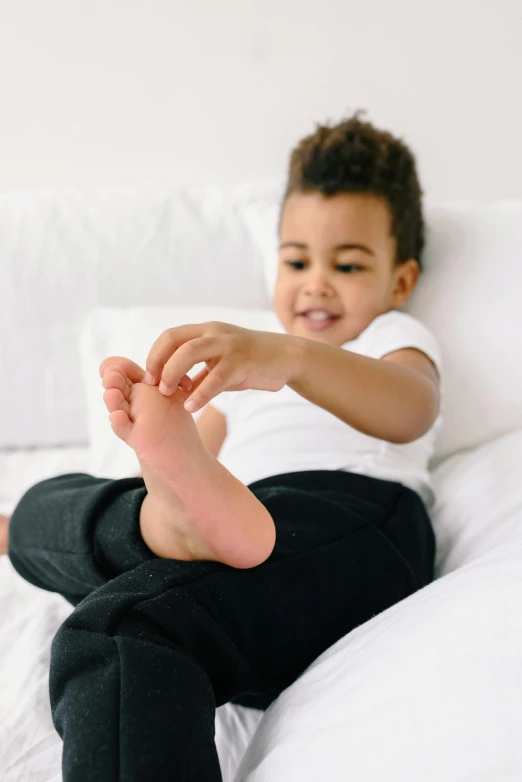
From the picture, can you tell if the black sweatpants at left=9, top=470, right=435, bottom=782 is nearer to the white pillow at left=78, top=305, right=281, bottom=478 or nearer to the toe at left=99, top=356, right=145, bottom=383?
the toe at left=99, top=356, right=145, bottom=383

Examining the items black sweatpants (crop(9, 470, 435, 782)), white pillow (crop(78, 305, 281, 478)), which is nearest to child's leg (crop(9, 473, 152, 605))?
black sweatpants (crop(9, 470, 435, 782))

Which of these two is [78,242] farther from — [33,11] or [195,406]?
[195,406]

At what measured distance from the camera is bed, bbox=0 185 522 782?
40 centimetres

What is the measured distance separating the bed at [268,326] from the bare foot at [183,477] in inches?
4.7

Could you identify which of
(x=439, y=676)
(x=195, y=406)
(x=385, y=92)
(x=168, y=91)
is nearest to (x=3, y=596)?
(x=195, y=406)

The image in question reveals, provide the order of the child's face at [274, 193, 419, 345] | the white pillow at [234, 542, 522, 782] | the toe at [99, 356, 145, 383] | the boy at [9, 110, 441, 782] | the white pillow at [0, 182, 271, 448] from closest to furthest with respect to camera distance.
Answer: the white pillow at [234, 542, 522, 782] → the boy at [9, 110, 441, 782] → the toe at [99, 356, 145, 383] → the child's face at [274, 193, 419, 345] → the white pillow at [0, 182, 271, 448]

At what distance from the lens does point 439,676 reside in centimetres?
41

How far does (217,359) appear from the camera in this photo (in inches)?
23.4

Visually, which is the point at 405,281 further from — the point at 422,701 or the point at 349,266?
the point at 422,701

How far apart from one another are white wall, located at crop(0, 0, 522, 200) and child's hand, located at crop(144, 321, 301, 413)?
811 millimetres

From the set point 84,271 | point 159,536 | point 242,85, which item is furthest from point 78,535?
point 242,85

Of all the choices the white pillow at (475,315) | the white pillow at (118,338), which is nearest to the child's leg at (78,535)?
the white pillow at (118,338)

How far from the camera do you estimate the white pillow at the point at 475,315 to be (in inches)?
37.9

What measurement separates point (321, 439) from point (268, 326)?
0.29m
